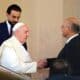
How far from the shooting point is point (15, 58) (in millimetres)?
3250

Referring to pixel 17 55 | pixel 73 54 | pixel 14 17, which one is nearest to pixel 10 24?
pixel 14 17

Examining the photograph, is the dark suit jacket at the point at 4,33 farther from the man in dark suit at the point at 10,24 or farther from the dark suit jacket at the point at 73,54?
the dark suit jacket at the point at 73,54

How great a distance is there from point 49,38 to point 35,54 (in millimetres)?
388

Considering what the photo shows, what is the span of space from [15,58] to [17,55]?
8 cm

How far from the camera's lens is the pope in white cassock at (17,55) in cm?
325

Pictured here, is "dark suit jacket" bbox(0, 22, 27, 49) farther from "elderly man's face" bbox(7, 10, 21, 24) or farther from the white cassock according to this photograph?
the white cassock

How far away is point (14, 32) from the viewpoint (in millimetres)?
3457

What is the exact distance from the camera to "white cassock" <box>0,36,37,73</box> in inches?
128

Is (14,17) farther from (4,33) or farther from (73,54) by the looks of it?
(73,54)

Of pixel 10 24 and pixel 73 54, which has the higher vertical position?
pixel 10 24

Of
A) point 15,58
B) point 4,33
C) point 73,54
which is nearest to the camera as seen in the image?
point 73,54

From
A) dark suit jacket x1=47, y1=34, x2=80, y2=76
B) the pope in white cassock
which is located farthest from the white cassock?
dark suit jacket x1=47, y1=34, x2=80, y2=76

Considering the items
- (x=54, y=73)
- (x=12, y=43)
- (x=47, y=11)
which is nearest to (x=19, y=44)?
(x=12, y=43)

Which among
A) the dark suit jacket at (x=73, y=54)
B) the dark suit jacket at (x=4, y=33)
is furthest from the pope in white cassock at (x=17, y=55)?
the dark suit jacket at (x=4, y=33)
